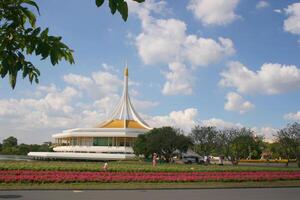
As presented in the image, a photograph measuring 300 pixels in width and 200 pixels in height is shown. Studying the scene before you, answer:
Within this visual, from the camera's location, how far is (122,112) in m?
91.4

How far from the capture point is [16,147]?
93.1 m

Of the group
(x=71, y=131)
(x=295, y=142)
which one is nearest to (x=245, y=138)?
(x=295, y=142)

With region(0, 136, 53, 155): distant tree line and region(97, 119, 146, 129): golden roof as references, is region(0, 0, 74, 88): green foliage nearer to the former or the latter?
region(97, 119, 146, 129): golden roof

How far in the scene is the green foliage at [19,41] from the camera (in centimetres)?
362

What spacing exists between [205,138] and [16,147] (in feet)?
151

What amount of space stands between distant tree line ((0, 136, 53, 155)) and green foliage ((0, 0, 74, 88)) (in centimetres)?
8739

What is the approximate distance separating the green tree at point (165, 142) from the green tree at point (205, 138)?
248 inches

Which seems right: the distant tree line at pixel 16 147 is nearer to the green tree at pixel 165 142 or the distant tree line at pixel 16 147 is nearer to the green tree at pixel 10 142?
the green tree at pixel 10 142

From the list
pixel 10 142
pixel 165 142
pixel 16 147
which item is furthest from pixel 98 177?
pixel 10 142

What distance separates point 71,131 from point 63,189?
64.6m

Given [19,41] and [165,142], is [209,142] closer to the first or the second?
[165,142]

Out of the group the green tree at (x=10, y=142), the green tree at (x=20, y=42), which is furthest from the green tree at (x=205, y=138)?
the green tree at (x=20, y=42)

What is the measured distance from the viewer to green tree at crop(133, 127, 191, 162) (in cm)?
5816

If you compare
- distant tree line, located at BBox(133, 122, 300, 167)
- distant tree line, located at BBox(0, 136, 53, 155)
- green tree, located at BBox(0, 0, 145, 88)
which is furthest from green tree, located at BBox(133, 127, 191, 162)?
green tree, located at BBox(0, 0, 145, 88)
